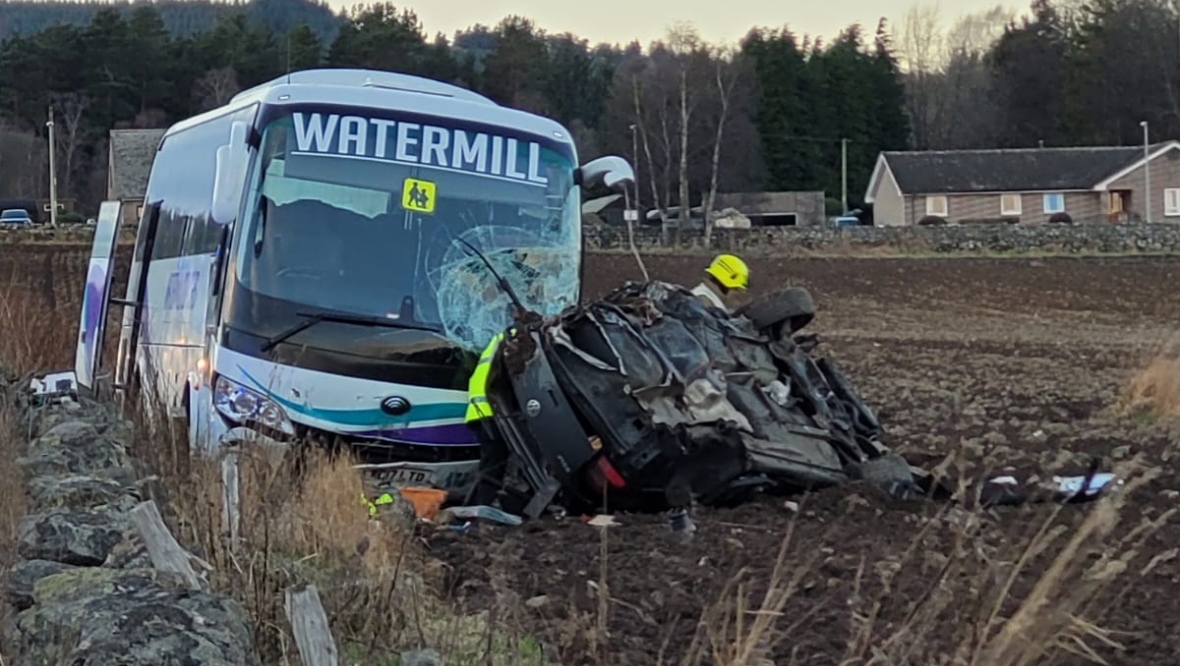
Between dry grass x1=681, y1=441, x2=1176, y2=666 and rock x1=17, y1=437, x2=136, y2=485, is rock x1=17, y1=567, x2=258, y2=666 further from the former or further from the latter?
rock x1=17, y1=437, x2=136, y2=485

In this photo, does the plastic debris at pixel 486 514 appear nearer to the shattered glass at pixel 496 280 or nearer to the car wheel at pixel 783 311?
the shattered glass at pixel 496 280

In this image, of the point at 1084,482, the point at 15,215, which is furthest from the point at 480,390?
the point at 15,215

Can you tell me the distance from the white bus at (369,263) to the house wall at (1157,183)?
72.0 m

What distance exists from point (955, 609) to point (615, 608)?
1217mm

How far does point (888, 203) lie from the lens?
277 ft

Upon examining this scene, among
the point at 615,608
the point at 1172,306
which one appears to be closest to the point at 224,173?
the point at 615,608

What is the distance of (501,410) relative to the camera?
8.45 m

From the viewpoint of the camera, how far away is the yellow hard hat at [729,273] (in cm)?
998

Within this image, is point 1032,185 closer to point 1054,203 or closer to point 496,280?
point 1054,203

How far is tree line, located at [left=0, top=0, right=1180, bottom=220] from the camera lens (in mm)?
83250

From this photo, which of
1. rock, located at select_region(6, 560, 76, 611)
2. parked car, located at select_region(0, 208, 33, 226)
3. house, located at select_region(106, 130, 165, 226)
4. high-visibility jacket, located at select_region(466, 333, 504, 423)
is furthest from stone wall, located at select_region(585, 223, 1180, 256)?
rock, located at select_region(6, 560, 76, 611)

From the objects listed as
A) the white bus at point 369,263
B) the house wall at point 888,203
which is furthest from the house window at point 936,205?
the white bus at point 369,263

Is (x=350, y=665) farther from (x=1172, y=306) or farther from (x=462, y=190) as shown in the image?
(x=1172, y=306)

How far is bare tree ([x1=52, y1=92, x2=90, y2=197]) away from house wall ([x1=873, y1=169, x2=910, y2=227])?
40.9 m
